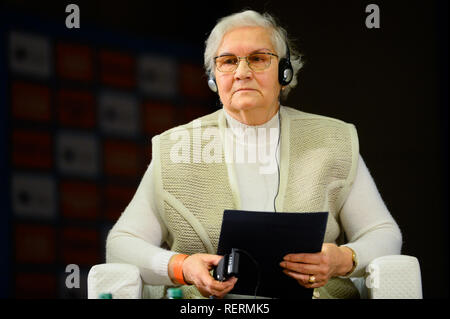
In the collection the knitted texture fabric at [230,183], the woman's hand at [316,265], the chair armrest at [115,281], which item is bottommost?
the chair armrest at [115,281]

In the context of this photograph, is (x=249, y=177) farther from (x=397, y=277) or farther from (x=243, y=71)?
(x=397, y=277)

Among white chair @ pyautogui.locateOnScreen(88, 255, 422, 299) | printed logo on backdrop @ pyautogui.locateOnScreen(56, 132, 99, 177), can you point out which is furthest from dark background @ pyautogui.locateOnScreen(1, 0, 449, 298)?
white chair @ pyautogui.locateOnScreen(88, 255, 422, 299)

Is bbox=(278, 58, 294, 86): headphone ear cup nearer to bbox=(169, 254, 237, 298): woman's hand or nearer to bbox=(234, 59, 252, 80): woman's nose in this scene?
bbox=(234, 59, 252, 80): woman's nose

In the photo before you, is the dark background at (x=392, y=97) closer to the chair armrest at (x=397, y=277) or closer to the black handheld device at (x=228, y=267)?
the chair armrest at (x=397, y=277)

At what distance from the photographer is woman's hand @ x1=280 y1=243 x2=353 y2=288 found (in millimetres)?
1657

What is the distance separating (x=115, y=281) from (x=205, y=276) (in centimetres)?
26

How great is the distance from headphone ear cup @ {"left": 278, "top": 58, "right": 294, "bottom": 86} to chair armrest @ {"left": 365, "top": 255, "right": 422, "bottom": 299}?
26.2 inches

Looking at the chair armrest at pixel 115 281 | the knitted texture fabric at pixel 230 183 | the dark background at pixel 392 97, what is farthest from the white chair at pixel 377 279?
the dark background at pixel 392 97

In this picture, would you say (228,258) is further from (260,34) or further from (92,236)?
(92,236)

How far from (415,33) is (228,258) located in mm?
1374

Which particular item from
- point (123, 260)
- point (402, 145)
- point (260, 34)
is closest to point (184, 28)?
point (260, 34)

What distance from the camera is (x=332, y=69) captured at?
254 cm

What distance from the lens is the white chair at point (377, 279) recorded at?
1.69 metres

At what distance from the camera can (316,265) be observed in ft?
5.49
